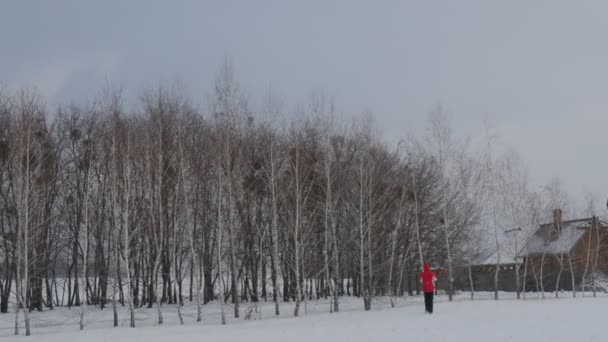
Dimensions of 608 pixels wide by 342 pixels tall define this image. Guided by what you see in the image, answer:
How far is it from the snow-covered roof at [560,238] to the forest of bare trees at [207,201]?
819 cm

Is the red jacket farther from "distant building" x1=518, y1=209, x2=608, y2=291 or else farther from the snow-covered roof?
"distant building" x1=518, y1=209, x2=608, y2=291

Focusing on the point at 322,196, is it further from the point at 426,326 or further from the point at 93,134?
the point at 426,326

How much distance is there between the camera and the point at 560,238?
152ft

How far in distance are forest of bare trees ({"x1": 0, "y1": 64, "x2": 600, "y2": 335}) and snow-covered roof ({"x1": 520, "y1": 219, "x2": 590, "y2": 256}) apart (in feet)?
26.9

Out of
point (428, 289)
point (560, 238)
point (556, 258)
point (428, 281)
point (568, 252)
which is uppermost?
point (560, 238)

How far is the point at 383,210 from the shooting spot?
109ft

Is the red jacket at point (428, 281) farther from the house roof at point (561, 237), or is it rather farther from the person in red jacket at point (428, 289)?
the house roof at point (561, 237)

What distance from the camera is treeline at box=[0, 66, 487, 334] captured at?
28.1 m

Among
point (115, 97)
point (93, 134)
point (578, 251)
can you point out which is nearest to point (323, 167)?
point (115, 97)

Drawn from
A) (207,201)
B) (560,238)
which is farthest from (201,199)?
(560,238)

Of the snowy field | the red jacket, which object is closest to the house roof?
the snowy field

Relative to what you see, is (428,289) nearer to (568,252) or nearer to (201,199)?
→ (201,199)

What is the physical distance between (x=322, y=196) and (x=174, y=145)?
356 inches

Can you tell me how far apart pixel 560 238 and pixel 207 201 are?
29.9m
